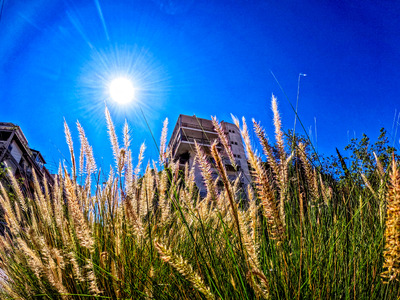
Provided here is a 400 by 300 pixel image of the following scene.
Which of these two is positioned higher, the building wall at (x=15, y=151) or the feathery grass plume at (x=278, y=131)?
the building wall at (x=15, y=151)

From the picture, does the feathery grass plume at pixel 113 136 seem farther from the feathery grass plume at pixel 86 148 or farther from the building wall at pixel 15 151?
the building wall at pixel 15 151

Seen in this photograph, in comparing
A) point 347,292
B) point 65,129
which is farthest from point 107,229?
point 347,292

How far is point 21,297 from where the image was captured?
4.08 feet

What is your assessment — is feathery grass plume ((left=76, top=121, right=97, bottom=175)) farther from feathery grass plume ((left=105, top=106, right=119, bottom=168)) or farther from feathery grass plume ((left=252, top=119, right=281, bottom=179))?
feathery grass plume ((left=252, top=119, right=281, bottom=179))

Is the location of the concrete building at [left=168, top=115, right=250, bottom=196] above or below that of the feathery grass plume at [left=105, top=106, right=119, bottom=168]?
above

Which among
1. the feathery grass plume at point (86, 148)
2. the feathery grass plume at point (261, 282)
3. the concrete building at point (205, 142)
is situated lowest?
the feathery grass plume at point (261, 282)

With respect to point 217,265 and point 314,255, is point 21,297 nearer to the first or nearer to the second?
point 217,265

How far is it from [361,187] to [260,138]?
1.42m

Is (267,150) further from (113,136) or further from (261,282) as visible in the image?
(113,136)

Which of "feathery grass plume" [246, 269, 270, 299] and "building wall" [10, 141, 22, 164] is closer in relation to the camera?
"feathery grass plume" [246, 269, 270, 299]

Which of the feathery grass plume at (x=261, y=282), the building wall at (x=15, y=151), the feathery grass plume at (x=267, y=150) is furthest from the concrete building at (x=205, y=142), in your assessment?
the building wall at (x=15, y=151)

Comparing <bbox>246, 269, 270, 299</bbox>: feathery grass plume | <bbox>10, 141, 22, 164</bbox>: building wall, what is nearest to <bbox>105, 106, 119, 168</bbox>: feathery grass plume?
<bbox>246, 269, 270, 299</bbox>: feathery grass plume

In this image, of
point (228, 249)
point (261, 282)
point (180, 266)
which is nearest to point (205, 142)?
point (228, 249)

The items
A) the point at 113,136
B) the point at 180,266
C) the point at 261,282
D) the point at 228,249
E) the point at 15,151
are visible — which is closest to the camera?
the point at 180,266
